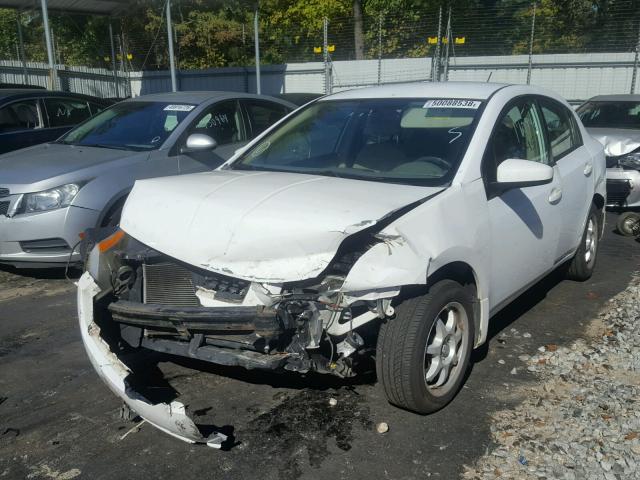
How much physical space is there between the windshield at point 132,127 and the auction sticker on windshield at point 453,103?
3262mm

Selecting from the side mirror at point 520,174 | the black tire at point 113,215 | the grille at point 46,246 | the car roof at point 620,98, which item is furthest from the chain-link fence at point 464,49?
the side mirror at point 520,174

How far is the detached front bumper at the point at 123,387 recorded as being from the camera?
296 centimetres

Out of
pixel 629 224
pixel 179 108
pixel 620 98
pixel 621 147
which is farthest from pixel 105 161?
pixel 620 98

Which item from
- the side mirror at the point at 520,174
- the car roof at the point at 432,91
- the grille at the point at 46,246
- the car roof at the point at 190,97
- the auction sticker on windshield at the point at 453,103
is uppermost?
the car roof at the point at 432,91

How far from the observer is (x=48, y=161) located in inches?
245

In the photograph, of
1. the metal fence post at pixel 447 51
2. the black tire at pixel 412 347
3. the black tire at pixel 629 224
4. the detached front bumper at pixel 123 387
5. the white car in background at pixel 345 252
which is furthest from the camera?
the metal fence post at pixel 447 51

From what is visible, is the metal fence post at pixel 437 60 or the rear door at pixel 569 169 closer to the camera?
the rear door at pixel 569 169

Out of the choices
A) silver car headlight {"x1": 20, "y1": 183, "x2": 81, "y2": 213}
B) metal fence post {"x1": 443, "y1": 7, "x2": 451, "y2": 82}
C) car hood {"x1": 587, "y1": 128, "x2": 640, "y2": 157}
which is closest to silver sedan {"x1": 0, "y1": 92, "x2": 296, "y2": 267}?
silver car headlight {"x1": 20, "y1": 183, "x2": 81, "y2": 213}

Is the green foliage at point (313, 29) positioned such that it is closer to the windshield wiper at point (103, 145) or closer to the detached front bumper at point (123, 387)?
the windshield wiper at point (103, 145)

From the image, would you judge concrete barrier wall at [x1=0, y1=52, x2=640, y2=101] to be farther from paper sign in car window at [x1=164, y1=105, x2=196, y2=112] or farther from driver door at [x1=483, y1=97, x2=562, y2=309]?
driver door at [x1=483, y1=97, x2=562, y2=309]

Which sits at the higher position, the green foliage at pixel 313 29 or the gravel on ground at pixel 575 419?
the green foliage at pixel 313 29

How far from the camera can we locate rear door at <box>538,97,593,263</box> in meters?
4.80

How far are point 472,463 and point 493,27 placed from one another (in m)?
17.4

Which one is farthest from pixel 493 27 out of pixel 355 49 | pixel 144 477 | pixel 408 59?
pixel 144 477
